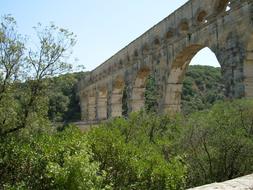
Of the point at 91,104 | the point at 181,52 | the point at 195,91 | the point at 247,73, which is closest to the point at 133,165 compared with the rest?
the point at 247,73

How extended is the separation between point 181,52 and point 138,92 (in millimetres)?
5866

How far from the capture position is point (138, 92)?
2181 centimetres

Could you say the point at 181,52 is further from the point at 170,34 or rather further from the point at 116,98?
the point at 116,98

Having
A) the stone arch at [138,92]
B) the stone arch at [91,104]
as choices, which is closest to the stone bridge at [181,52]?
the stone arch at [138,92]

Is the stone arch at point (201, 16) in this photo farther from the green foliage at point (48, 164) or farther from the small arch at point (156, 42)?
the green foliage at point (48, 164)

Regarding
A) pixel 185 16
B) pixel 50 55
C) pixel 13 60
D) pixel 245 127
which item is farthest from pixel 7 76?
pixel 185 16

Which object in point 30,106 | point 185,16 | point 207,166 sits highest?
point 185,16

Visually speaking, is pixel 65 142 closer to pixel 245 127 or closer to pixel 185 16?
pixel 245 127

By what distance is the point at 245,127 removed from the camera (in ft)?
29.6

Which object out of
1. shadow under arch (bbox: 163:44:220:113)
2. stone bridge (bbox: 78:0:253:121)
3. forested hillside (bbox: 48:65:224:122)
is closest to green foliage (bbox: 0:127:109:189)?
stone bridge (bbox: 78:0:253:121)

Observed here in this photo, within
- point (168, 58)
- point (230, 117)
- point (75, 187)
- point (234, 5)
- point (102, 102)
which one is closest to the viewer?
point (75, 187)

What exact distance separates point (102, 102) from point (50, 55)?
23.6 metres

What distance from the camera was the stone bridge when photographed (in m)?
12.2

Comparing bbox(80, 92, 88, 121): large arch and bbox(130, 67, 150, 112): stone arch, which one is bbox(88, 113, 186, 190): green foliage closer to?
bbox(130, 67, 150, 112): stone arch
